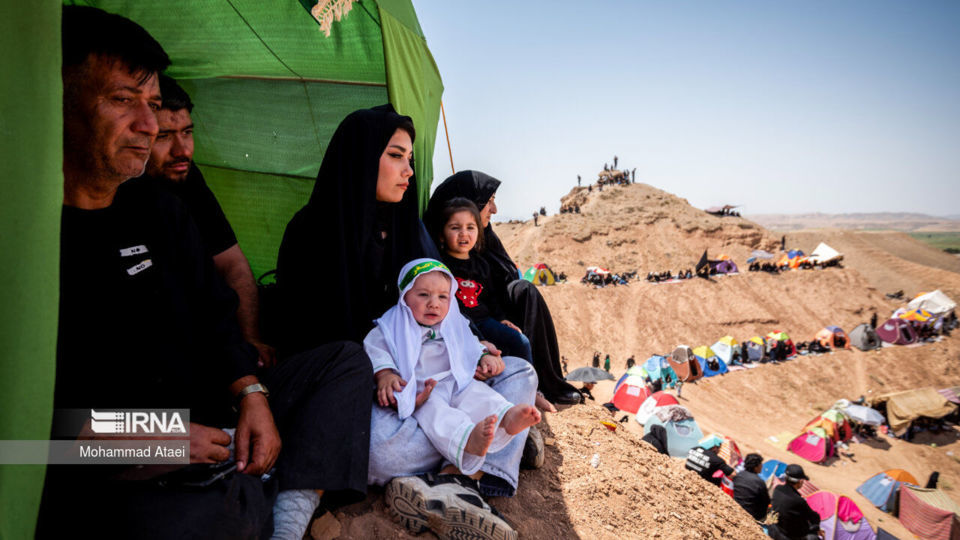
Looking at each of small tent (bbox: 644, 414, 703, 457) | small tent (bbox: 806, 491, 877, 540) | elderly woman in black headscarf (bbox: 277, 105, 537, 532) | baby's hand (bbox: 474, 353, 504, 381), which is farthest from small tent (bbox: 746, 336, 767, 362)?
baby's hand (bbox: 474, 353, 504, 381)

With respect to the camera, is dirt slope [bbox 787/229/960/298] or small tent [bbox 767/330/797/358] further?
dirt slope [bbox 787/229/960/298]

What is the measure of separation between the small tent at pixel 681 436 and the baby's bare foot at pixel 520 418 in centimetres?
970

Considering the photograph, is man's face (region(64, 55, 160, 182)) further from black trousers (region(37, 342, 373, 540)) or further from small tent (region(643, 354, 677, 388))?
small tent (region(643, 354, 677, 388))

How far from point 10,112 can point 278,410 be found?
1.26 meters

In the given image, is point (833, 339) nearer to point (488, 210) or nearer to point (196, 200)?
point (488, 210)

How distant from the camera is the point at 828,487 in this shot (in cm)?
1120

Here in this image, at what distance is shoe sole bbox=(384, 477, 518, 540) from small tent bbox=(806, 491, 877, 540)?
9.33m

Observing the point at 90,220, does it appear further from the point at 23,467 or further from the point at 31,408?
the point at 23,467

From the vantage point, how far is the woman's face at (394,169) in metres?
2.53

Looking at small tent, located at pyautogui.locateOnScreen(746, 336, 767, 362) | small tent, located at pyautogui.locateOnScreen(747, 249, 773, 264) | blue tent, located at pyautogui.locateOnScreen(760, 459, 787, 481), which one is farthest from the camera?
small tent, located at pyautogui.locateOnScreen(747, 249, 773, 264)

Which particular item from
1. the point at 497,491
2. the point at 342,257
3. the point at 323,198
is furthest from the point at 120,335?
the point at 497,491

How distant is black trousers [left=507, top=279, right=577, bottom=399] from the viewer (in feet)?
12.2

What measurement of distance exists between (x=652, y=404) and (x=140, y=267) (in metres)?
12.6

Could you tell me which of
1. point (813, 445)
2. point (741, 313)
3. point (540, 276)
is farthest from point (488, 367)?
point (741, 313)
